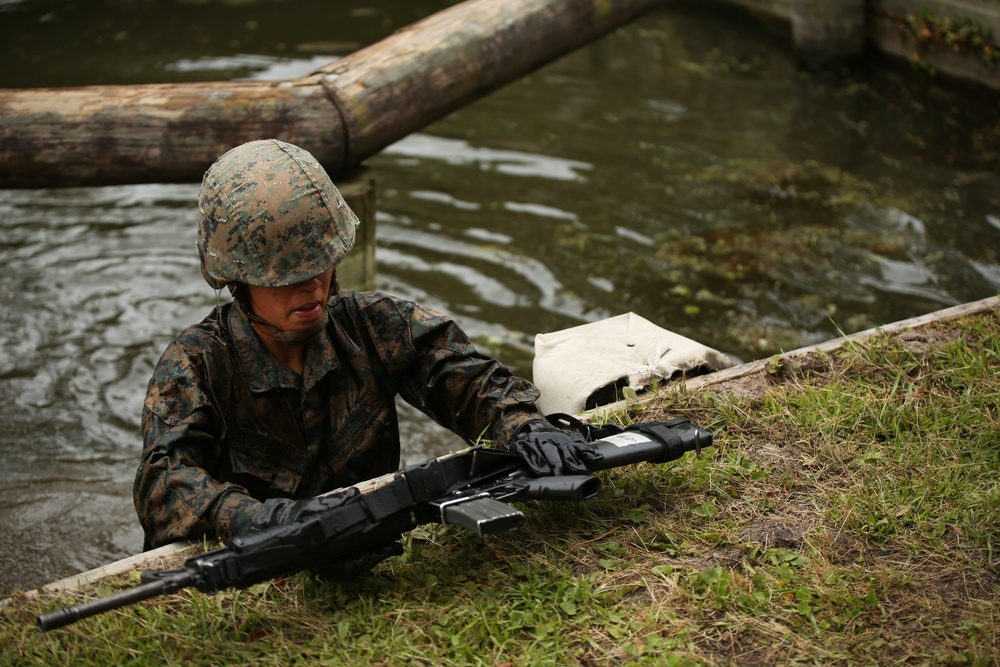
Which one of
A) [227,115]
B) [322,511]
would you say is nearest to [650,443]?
[322,511]

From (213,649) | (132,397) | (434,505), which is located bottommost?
(132,397)

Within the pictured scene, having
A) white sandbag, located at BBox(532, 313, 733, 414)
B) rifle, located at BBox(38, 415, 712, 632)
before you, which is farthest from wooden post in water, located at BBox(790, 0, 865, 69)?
rifle, located at BBox(38, 415, 712, 632)

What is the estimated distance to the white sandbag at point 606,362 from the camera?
404cm

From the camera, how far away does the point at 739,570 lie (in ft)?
10.1

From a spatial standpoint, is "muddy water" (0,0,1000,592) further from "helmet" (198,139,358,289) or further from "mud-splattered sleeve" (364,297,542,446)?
"helmet" (198,139,358,289)

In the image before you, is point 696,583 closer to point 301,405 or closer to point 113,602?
point 301,405

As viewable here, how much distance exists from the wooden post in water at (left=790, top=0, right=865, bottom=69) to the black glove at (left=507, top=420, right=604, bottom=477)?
8378 millimetres

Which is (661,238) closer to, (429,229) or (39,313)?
(429,229)

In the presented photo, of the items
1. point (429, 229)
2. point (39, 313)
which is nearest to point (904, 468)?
point (429, 229)

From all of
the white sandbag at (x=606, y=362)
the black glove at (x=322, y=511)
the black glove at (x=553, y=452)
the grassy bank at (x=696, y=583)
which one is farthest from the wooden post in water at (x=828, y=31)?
the black glove at (x=322, y=511)

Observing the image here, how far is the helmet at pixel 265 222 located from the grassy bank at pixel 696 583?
35.7 inches

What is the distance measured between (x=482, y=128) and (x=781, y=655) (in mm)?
7685

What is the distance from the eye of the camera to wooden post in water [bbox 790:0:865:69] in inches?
408

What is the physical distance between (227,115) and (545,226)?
3402 millimetres
